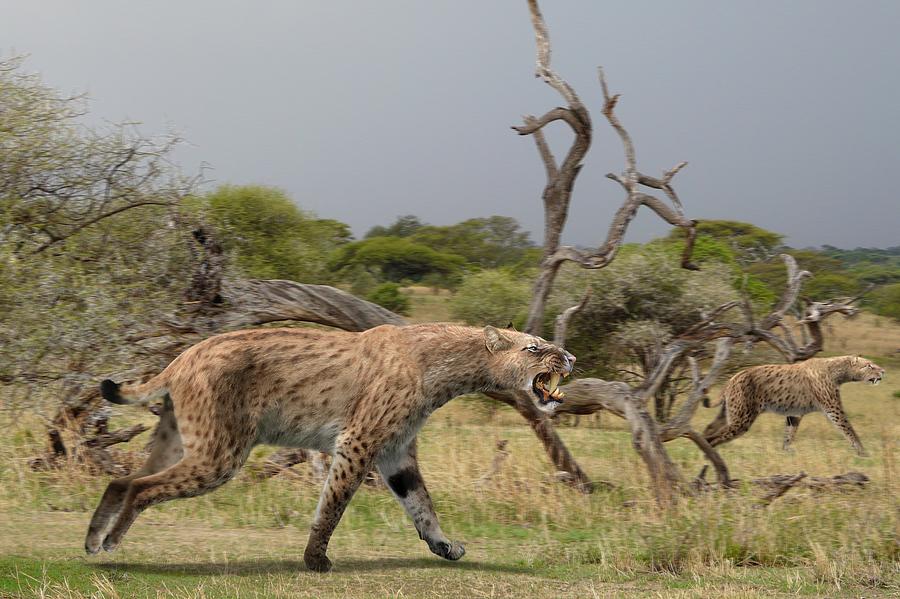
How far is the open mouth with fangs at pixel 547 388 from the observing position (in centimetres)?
763

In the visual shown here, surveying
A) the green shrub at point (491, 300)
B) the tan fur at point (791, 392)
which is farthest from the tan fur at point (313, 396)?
the green shrub at point (491, 300)

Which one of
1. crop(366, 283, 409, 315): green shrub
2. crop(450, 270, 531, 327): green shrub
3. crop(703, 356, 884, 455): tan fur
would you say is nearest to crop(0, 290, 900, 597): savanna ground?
crop(703, 356, 884, 455): tan fur

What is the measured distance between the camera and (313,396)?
7.32m

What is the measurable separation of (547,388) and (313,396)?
1709mm

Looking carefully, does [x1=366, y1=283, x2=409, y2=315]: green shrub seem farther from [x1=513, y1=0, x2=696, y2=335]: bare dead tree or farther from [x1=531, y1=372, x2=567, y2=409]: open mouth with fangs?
[x1=531, y1=372, x2=567, y2=409]: open mouth with fangs

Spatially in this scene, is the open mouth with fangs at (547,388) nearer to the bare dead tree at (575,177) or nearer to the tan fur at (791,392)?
the bare dead tree at (575,177)

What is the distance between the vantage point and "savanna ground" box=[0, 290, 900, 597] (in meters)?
6.75

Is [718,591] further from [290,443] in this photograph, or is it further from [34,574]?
[34,574]

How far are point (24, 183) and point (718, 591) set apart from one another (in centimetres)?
765

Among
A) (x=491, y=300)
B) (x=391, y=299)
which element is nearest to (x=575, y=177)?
(x=491, y=300)

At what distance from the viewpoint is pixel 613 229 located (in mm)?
12797

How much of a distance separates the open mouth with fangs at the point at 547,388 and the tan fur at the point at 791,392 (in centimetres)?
855

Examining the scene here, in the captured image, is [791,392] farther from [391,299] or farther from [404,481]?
[391,299]

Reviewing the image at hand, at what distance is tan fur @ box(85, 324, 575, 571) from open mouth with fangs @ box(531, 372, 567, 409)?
0.04 metres
